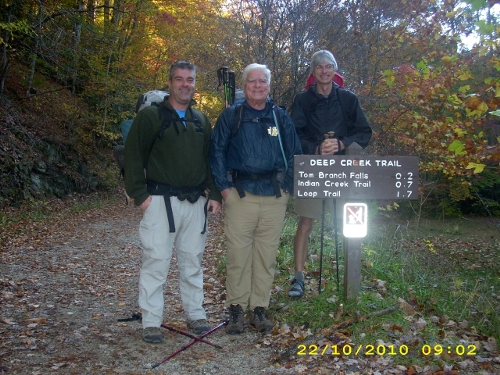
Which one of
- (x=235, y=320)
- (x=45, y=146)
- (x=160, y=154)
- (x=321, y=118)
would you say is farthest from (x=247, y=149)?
(x=45, y=146)

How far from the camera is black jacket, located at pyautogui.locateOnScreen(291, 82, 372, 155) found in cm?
485

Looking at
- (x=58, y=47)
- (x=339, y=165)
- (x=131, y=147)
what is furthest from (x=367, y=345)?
(x=58, y=47)

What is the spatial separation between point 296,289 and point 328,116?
1.76 metres

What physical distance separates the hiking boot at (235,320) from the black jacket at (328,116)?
1.67 meters

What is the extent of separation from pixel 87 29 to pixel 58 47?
1645mm

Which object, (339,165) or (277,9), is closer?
(339,165)

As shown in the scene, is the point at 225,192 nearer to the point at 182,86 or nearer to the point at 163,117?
the point at 163,117

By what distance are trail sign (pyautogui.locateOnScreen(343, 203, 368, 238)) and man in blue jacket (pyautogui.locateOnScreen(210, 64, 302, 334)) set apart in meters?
0.56

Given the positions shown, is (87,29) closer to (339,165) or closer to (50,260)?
(50,260)

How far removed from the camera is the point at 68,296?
230 inches

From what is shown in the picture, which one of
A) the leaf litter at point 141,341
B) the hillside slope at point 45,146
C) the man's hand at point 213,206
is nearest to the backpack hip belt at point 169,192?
the man's hand at point 213,206

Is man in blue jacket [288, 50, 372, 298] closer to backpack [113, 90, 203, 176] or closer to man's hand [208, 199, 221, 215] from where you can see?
man's hand [208, 199, 221, 215]

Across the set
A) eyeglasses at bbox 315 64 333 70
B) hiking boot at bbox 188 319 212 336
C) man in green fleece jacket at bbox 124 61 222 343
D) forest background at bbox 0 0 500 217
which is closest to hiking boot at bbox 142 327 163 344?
man in green fleece jacket at bbox 124 61 222 343

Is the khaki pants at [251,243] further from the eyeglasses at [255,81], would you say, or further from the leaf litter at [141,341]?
the eyeglasses at [255,81]
